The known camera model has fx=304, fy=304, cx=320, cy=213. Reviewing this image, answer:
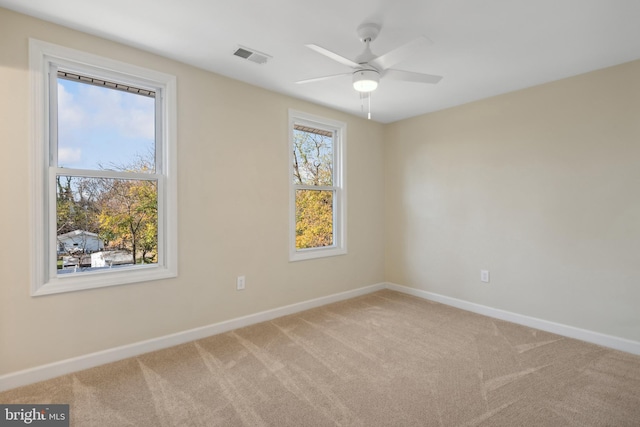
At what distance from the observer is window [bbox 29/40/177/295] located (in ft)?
7.04

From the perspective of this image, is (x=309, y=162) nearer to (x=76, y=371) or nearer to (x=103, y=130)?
(x=103, y=130)

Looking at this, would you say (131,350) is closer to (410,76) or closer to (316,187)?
(316,187)

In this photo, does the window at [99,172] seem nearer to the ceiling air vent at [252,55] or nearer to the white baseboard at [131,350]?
the white baseboard at [131,350]

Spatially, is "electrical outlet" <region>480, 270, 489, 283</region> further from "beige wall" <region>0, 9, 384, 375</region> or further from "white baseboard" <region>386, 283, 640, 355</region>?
"beige wall" <region>0, 9, 384, 375</region>

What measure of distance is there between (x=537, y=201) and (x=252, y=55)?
310cm

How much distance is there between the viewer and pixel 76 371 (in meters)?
2.23

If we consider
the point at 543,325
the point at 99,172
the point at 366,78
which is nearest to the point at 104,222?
the point at 99,172

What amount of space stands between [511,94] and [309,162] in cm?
236

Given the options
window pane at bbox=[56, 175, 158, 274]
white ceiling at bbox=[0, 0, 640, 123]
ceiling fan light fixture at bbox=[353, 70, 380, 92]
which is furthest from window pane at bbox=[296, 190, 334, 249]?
ceiling fan light fixture at bbox=[353, 70, 380, 92]

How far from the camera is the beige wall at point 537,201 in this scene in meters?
2.65

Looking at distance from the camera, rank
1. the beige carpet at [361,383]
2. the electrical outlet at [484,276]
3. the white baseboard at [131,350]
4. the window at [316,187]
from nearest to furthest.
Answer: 1. the beige carpet at [361,383]
2. the white baseboard at [131,350]
3. the electrical outlet at [484,276]
4. the window at [316,187]
